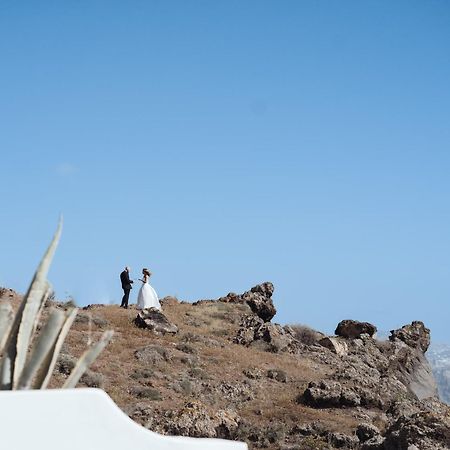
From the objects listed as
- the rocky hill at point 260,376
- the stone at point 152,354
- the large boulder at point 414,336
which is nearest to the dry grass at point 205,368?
the rocky hill at point 260,376

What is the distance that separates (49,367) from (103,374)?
13.7 metres

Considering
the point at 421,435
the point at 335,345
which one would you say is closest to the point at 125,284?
the point at 335,345

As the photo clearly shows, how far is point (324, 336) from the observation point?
31.0 meters

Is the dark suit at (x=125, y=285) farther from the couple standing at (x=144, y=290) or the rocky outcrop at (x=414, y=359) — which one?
the rocky outcrop at (x=414, y=359)

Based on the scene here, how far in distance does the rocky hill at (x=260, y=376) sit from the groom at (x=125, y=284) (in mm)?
498

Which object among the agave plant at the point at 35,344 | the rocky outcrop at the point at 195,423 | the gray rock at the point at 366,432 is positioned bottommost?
the agave plant at the point at 35,344

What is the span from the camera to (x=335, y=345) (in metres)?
29.1

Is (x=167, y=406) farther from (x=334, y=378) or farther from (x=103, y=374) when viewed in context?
(x=334, y=378)

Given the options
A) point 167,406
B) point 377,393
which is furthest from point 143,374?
point 377,393

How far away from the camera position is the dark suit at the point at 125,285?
91.0 feet

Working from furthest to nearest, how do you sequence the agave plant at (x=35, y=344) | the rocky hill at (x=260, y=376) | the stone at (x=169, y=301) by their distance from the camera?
1. the stone at (x=169, y=301)
2. the rocky hill at (x=260, y=376)
3. the agave plant at (x=35, y=344)

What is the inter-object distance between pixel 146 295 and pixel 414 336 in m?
11.4

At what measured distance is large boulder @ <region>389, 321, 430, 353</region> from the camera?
31297 mm

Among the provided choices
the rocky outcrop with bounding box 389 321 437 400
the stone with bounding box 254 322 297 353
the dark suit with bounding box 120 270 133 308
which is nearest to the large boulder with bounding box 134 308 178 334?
the dark suit with bounding box 120 270 133 308
